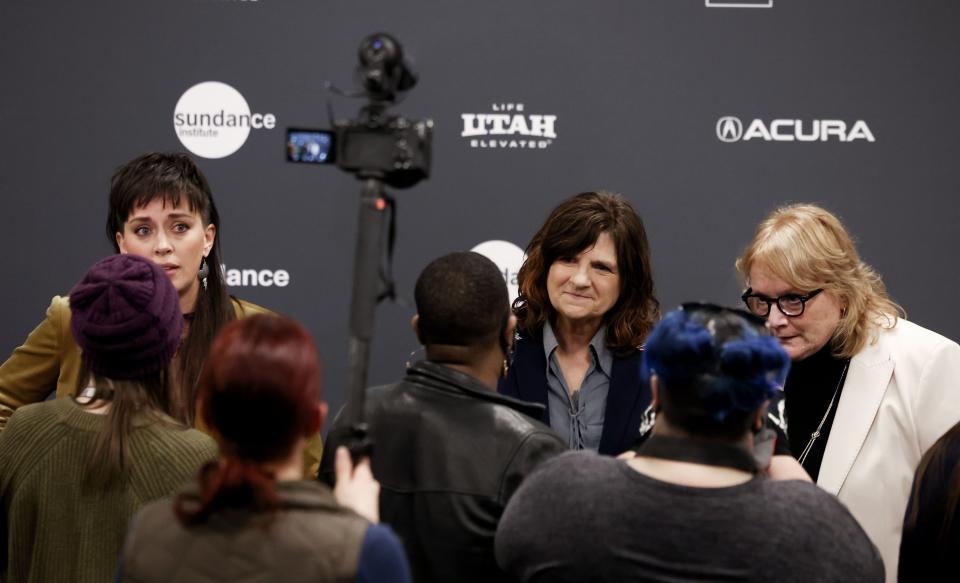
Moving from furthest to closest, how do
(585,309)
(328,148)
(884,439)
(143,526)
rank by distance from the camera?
1. (585,309)
2. (884,439)
3. (328,148)
4. (143,526)

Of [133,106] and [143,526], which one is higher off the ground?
[133,106]

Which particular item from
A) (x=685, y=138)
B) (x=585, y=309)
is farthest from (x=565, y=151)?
(x=585, y=309)

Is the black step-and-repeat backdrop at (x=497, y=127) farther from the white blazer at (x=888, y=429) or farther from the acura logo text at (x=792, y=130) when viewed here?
the white blazer at (x=888, y=429)

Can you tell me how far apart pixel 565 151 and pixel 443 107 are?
407mm

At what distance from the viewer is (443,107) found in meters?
3.34

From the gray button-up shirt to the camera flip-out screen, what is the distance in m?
1.11

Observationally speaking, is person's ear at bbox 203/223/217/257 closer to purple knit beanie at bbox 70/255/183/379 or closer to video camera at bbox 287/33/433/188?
purple knit beanie at bbox 70/255/183/379

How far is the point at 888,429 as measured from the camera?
2.45 meters

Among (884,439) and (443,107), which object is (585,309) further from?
(443,107)

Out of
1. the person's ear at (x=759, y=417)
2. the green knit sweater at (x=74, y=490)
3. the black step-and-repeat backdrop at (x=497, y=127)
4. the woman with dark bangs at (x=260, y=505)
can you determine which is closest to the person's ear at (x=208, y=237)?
the black step-and-repeat backdrop at (x=497, y=127)

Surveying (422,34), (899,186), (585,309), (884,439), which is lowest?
(884,439)

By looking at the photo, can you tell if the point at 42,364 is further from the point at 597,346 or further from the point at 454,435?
the point at 597,346

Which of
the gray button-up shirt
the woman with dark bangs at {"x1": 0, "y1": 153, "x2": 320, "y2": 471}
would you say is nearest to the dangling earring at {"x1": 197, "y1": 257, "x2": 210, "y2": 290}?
the woman with dark bangs at {"x1": 0, "y1": 153, "x2": 320, "y2": 471}

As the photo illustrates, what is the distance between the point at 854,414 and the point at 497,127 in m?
1.44
